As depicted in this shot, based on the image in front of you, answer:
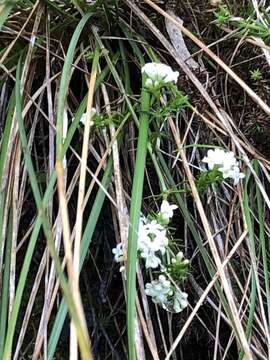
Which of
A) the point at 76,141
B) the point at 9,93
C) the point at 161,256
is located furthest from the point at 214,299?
the point at 9,93

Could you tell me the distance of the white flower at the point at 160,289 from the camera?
2.78ft

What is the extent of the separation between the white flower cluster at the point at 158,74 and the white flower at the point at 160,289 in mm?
282

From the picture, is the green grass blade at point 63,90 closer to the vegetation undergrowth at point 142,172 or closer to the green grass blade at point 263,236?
the vegetation undergrowth at point 142,172

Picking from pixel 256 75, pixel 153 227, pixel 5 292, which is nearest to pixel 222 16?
pixel 256 75

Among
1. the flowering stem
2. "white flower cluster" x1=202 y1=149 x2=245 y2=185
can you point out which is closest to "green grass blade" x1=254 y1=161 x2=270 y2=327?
"white flower cluster" x1=202 y1=149 x2=245 y2=185

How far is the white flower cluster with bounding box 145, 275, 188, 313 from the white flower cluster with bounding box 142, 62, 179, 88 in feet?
0.93

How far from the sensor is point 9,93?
116 centimetres

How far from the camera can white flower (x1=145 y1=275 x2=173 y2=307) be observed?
2.78 ft

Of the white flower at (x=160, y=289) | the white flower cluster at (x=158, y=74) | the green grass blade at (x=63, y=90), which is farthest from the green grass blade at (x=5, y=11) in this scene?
the white flower at (x=160, y=289)

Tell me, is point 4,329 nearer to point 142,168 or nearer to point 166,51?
point 142,168

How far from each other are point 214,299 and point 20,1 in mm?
587

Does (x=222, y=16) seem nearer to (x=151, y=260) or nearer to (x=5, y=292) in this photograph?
(x=151, y=260)

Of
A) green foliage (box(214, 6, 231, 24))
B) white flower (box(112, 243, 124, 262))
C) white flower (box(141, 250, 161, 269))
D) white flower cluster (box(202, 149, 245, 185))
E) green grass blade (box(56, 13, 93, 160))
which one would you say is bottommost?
white flower (box(141, 250, 161, 269))

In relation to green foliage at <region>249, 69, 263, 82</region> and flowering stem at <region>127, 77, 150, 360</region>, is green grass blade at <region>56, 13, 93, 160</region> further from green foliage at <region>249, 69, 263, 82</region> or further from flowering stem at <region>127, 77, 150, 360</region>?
green foliage at <region>249, 69, 263, 82</region>
